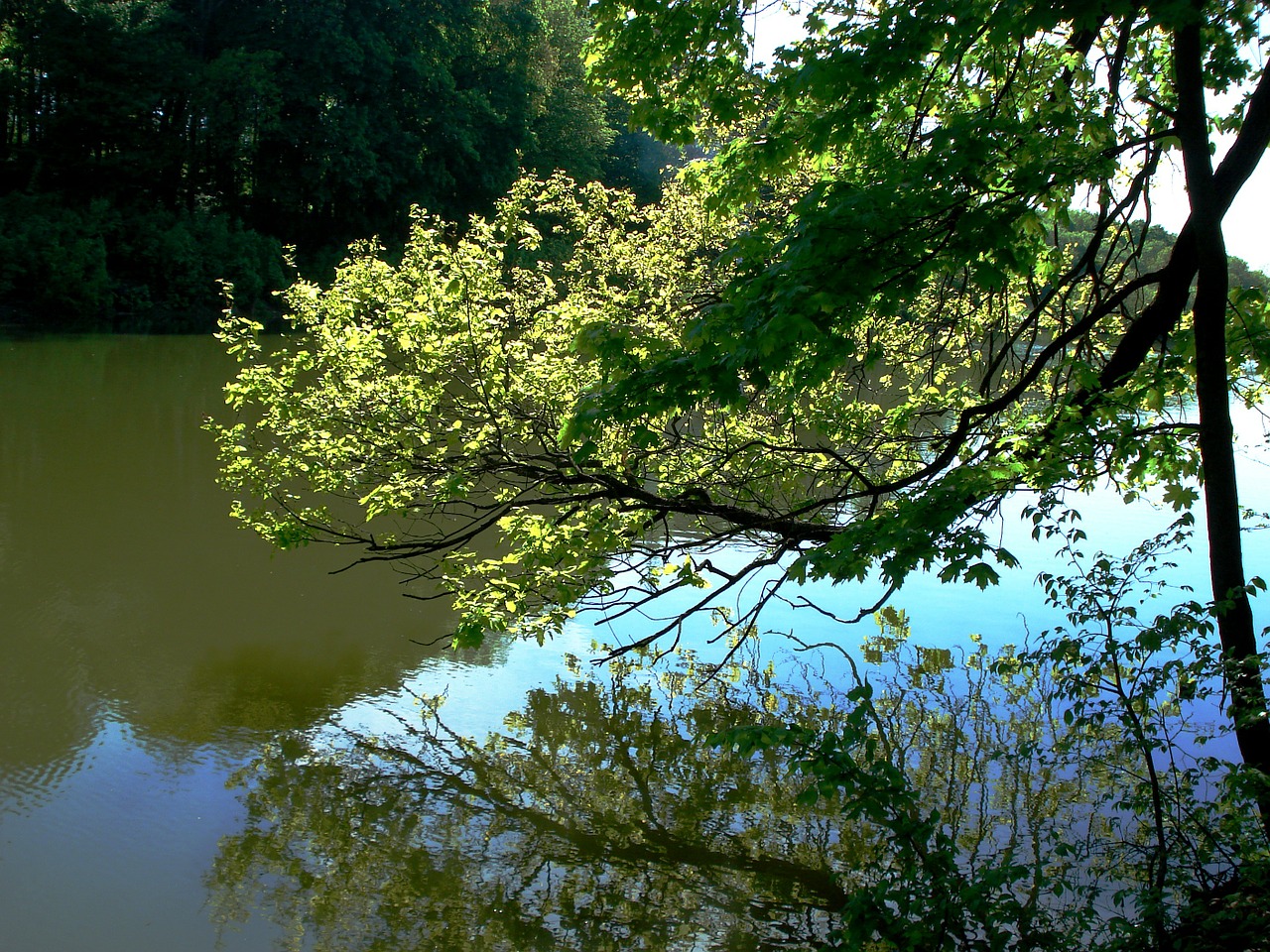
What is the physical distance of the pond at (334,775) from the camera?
18.5ft

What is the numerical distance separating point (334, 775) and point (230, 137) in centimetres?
3168

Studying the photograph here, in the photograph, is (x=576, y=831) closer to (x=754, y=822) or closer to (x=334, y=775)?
(x=754, y=822)

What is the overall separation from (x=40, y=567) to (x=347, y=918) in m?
7.07

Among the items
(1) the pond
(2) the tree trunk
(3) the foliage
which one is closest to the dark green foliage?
(1) the pond

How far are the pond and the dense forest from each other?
19.8m

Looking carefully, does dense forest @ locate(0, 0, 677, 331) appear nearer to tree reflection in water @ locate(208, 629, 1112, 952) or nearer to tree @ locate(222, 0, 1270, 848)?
tree @ locate(222, 0, 1270, 848)

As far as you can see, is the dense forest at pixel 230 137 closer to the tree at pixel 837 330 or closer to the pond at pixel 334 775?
the pond at pixel 334 775

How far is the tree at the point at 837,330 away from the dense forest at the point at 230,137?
23.2 metres

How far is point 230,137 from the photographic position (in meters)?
34.3

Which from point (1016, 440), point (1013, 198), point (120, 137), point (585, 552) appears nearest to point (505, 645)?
point (585, 552)

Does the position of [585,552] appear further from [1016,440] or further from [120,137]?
[120,137]

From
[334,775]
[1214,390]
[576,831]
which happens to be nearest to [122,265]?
[334,775]

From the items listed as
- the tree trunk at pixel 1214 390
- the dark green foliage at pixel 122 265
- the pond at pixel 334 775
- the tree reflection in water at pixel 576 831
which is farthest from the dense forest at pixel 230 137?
the tree trunk at pixel 1214 390

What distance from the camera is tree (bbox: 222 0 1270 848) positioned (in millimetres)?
4484
